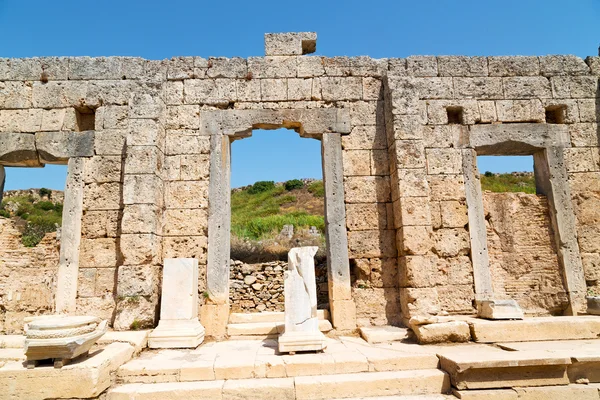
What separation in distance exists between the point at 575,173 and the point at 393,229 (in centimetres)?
363

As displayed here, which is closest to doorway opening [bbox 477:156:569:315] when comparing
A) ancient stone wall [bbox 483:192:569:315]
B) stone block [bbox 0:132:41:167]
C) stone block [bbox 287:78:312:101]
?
ancient stone wall [bbox 483:192:569:315]

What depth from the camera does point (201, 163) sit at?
6.82 m

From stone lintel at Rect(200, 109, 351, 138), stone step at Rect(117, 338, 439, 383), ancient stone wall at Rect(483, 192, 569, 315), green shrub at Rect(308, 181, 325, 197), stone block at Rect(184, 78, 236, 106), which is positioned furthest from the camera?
green shrub at Rect(308, 181, 325, 197)

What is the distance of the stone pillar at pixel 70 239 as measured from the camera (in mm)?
6254

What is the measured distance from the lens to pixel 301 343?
5.02m

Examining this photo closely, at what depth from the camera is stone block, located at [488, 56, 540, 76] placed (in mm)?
7352

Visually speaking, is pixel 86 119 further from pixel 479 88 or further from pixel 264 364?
pixel 479 88

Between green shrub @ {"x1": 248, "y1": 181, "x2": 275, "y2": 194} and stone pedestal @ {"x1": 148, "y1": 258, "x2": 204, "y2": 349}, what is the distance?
2720 centimetres

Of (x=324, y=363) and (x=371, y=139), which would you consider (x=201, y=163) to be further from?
(x=324, y=363)

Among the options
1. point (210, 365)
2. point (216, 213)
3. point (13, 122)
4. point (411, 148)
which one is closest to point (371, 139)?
point (411, 148)

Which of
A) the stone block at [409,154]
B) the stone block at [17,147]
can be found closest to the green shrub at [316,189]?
the stone block at [409,154]

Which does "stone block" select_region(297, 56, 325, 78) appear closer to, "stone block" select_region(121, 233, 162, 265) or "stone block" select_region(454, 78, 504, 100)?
"stone block" select_region(454, 78, 504, 100)

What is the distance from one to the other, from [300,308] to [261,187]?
28622mm

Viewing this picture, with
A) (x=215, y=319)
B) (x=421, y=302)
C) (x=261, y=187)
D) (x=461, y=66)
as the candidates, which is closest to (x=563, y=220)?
(x=421, y=302)
